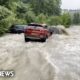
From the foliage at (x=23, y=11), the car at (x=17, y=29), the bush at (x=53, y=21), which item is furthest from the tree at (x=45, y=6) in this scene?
the car at (x=17, y=29)

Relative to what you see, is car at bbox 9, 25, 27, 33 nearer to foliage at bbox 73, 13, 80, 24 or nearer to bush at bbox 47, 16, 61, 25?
bush at bbox 47, 16, 61, 25

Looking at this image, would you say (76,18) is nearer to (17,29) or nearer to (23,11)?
(23,11)

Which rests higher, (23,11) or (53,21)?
(23,11)

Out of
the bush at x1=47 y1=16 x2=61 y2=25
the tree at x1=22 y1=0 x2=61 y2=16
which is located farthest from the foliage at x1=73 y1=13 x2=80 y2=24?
the bush at x1=47 y1=16 x2=61 y2=25

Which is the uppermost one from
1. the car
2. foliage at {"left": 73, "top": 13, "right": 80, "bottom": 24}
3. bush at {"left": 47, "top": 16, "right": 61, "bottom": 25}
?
the car

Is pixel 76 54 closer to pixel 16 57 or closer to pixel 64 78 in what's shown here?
pixel 16 57

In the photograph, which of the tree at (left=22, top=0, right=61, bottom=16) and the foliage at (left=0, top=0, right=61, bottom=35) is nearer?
the foliage at (left=0, top=0, right=61, bottom=35)

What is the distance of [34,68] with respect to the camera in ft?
45.2

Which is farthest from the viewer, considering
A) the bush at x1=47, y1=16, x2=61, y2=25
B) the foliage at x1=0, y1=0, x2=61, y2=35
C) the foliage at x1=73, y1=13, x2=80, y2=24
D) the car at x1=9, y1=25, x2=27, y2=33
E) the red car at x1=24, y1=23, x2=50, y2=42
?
the foliage at x1=73, y1=13, x2=80, y2=24

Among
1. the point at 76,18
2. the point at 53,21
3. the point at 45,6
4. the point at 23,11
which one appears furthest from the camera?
the point at 76,18

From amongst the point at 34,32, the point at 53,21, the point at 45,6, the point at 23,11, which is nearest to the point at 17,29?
the point at 34,32

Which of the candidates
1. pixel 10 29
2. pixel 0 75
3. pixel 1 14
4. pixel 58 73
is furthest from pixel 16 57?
pixel 10 29

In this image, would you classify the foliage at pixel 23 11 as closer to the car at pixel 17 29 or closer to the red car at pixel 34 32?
the car at pixel 17 29

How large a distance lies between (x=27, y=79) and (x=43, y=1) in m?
82.5
